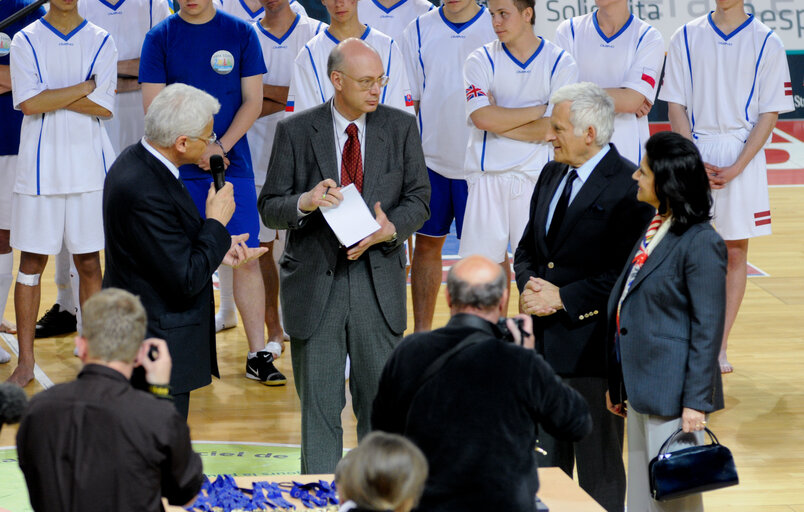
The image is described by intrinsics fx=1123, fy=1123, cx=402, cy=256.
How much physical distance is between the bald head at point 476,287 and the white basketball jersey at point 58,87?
3.52 meters

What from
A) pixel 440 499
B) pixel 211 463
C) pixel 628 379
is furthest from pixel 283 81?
pixel 440 499

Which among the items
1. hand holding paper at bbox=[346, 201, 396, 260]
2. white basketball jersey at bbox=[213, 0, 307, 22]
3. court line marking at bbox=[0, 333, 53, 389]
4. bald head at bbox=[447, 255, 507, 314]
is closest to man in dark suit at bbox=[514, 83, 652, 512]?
hand holding paper at bbox=[346, 201, 396, 260]

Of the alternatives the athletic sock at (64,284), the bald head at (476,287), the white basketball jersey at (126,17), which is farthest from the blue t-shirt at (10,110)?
the bald head at (476,287)

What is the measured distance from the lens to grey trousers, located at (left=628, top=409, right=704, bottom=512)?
3.83m

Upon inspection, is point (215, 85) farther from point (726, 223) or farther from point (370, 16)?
point (726, 223)

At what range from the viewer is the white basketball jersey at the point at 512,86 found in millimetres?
5629

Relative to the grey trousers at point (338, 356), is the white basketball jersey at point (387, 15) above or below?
above

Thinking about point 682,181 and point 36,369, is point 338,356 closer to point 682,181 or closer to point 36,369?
point 682,181

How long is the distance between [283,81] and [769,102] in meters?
2.73

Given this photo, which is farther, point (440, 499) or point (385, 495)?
point (440, 499)

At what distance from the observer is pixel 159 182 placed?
3850 millimetres

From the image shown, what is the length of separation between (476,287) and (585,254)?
132 cm

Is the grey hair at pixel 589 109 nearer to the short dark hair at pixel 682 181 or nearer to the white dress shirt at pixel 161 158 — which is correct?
the short dark hair at pixel 682 181

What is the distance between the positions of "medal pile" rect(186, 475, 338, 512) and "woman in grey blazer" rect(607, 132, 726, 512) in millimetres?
1108
